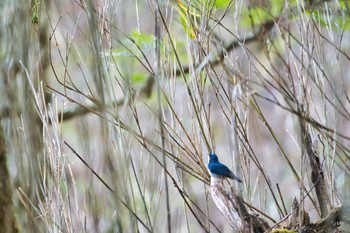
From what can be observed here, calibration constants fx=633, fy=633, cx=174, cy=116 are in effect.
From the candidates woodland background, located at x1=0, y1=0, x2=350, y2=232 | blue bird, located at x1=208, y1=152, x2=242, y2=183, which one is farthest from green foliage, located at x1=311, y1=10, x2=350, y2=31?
blue bird, located at x1=208, y1=152, x2=242, y2=183

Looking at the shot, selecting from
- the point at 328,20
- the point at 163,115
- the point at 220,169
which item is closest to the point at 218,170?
the point at 220,169

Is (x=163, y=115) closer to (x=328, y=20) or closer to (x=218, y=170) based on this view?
(x=218, y=170)

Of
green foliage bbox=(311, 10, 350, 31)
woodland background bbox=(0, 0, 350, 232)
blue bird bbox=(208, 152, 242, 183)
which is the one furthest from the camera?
green foliage bbox=(311, 10, 350, 31)

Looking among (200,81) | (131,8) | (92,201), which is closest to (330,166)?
(200,81)

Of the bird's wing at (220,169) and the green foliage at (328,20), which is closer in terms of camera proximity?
the bird's wing at (220,169)

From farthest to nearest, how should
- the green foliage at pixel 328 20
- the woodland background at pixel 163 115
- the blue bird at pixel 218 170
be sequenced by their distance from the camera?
1. the green foliage at pixel 328 20
2. the blue bird at pixel 218 170
3. the woodland background at pixel 163 115

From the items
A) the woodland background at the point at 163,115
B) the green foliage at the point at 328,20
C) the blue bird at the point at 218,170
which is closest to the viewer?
the woodland background at the point at 163,115

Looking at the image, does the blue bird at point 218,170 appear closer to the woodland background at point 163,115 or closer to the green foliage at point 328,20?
the woodland background at point 163,115

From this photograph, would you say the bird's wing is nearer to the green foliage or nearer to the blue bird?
the blue bird

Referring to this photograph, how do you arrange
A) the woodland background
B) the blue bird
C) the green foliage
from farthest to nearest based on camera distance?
the green foliage, the blue bird, the woodland background

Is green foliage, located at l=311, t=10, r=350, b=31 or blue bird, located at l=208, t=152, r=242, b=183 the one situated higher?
green foliage, located at l=311, t=10, r=350, b=31

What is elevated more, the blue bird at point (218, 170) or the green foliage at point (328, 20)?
the green foliage at point (328, 20)

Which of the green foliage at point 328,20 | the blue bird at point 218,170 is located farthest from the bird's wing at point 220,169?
the green foliage at point 328,20

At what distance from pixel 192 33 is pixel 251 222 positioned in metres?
0.46
